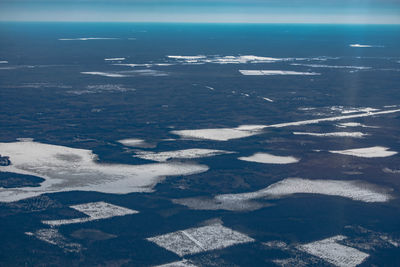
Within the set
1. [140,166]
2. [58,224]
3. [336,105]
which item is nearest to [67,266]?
[58,224]

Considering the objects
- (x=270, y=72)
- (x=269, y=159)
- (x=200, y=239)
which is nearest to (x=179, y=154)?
(x=269, y=159)

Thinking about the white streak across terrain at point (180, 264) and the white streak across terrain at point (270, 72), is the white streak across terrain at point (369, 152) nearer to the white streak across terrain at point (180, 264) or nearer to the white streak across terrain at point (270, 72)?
the white streak across terrain at point (180, 264)

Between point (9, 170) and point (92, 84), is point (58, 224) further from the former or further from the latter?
point (92, 84)

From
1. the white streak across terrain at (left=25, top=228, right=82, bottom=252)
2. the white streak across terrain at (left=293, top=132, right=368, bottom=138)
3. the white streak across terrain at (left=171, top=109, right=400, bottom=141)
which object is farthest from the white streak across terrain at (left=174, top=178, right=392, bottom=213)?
the white streak across terrain at (left=293, top=132, right=368, bottom=138)

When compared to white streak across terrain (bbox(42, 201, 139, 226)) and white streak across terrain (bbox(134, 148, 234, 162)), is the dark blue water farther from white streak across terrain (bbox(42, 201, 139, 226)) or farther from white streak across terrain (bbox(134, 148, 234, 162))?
white streak across terrain (bbox(134, 148, 234, 162))

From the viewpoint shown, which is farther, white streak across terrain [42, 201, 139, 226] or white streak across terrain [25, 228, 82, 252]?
white streak across terrain [42, 201, 139, 226]

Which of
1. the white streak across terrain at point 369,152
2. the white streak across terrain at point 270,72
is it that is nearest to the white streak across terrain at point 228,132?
the white streak across terrain at point 369,152
